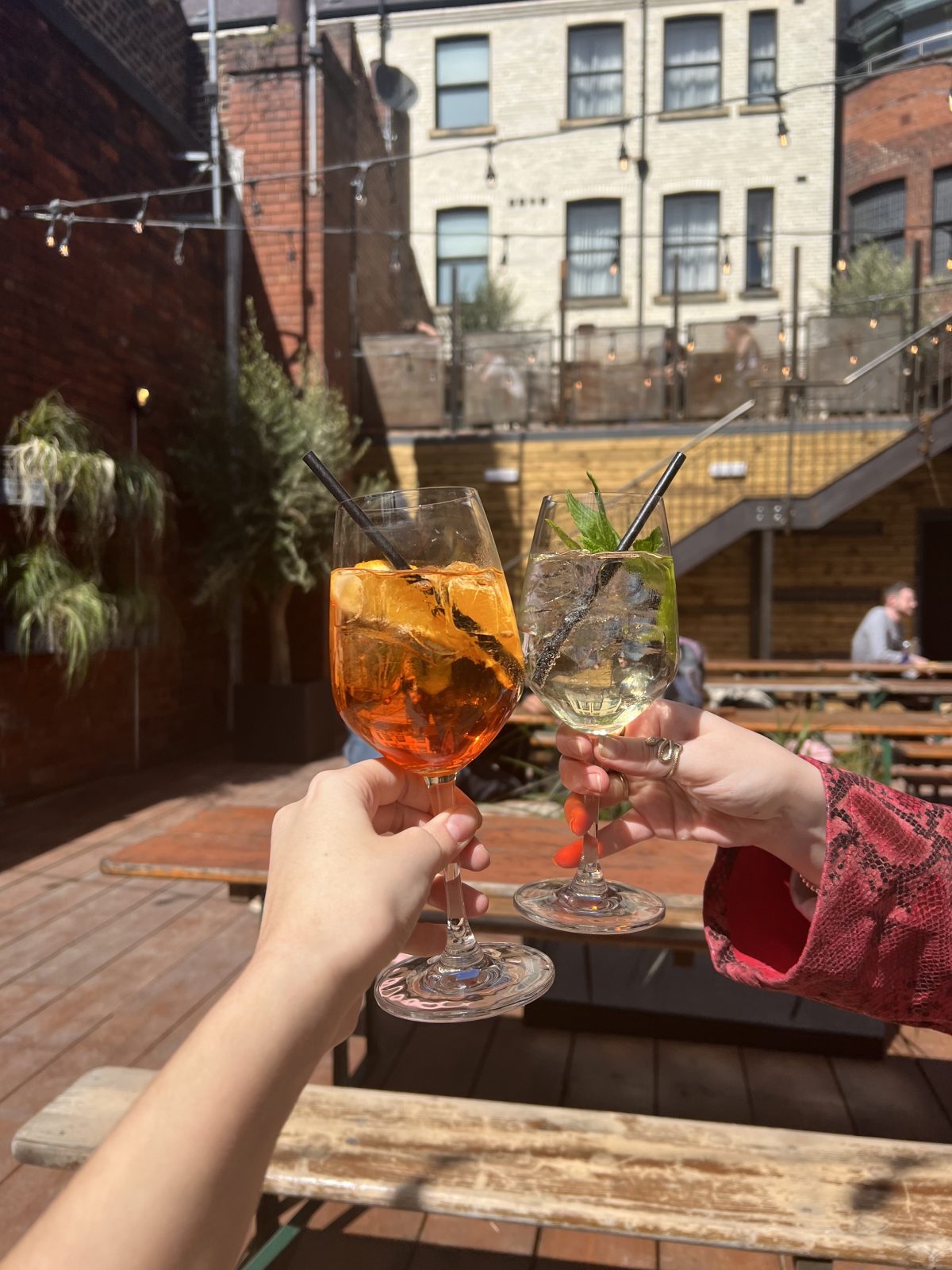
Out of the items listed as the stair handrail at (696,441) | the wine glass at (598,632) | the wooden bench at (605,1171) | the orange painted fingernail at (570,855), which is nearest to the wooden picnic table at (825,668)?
the stair handrail at (696,441)

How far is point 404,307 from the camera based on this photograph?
43.4 feet

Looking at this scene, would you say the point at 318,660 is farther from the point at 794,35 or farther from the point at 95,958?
the point at 794,35

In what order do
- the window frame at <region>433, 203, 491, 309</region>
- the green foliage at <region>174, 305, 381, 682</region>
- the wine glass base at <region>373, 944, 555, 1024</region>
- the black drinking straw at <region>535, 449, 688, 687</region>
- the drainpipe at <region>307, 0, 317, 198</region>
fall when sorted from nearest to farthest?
the wine glass base at <region>373, 944, 555, 1024</region>
the black drinking straw at <region>535, 449, 688, 687</region>
the green foliage at <region>174, 305, 381, 682</region>
the drainpipe at <region>307, 0, 317, 198</region>
the window frame at <region>433, 203, 491, 309</region>

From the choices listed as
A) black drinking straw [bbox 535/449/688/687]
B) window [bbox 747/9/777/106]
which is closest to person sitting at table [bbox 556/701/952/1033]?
black drinking straw [bbox 535/449/688/687]

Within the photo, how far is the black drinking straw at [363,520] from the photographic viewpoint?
0.92 meters

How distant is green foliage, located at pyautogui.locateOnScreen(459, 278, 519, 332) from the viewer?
45.9 feet

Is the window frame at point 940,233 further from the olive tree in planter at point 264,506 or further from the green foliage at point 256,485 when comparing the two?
the green foliage at point 256,485

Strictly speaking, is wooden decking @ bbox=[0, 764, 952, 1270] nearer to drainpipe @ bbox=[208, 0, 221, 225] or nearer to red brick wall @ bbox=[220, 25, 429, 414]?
red brick wall @ bbox=[220, 25, 429, 414]

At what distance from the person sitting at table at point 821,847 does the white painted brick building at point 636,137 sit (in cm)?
1347

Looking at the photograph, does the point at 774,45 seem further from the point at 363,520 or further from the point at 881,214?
the point at 363,520

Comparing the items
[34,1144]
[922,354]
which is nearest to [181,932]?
[34,1144]

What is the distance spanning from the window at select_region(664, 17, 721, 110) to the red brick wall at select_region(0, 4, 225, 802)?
945 cm

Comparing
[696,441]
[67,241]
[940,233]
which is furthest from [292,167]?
[940,233]

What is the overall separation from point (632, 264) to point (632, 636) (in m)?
14.8
